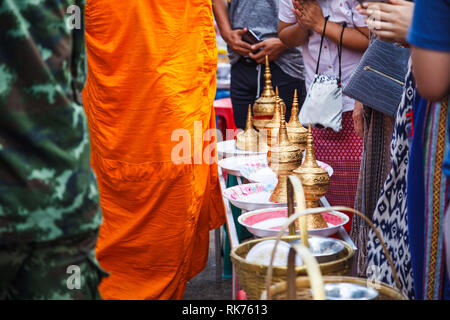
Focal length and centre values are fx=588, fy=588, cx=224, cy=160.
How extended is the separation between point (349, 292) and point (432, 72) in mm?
442

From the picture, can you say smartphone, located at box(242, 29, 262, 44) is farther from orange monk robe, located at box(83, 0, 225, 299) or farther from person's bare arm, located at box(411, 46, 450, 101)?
person's bare arm, located at box(411, 46, 450, 101)

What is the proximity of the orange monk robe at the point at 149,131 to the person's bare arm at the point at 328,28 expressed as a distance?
431mm

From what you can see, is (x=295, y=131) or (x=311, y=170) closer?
(x=311, y=170)

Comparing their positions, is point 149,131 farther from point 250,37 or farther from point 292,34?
point 250,37

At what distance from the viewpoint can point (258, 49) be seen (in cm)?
357

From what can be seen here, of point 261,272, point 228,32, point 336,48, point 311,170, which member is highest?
point 228,32

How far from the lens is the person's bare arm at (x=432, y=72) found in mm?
1090

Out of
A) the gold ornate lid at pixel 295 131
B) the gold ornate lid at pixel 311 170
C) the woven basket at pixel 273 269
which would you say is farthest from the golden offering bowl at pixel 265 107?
the woven basket at pixel 273 269

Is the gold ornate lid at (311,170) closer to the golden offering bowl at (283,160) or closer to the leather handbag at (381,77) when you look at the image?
the golden offering bowl at (283,160)

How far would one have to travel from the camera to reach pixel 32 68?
3.33 ft

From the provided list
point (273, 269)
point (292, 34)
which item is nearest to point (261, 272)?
point (273, 269)
